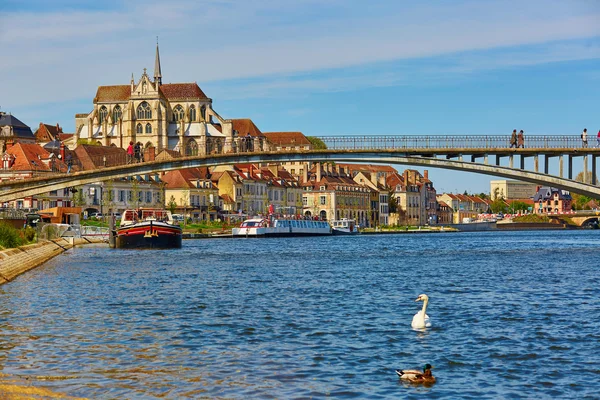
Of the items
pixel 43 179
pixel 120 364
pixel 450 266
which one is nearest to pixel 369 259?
pixel 450 266

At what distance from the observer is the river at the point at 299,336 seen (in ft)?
62.8

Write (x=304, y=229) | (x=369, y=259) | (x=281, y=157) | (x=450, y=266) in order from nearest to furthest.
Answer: (x=450, y=266) < (x=369, y=259) < (x=281, y=157) < (x=304, y=229)

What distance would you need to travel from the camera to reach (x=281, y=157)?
78.4 m

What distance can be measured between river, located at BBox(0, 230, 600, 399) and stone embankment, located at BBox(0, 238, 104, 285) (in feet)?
3.31

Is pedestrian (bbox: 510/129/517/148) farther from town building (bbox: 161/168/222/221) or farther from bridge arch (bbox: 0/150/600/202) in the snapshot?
town building (bbox: 161/168/222/221)

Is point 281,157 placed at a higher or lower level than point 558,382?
higher

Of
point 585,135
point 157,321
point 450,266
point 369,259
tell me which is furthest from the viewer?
point 585,135

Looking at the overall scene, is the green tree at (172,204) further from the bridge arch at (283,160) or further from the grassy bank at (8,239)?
the grassy bank at (8,239)

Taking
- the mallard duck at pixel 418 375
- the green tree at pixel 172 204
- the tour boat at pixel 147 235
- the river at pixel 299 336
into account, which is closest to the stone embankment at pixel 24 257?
the river at pixel 299 336

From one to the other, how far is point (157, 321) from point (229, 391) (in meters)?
10.7

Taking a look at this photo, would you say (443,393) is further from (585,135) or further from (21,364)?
(585,135)

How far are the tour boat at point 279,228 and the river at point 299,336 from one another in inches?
3634

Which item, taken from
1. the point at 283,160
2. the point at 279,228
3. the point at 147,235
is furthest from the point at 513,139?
the point at 279,228

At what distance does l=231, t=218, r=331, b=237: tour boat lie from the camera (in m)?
140
